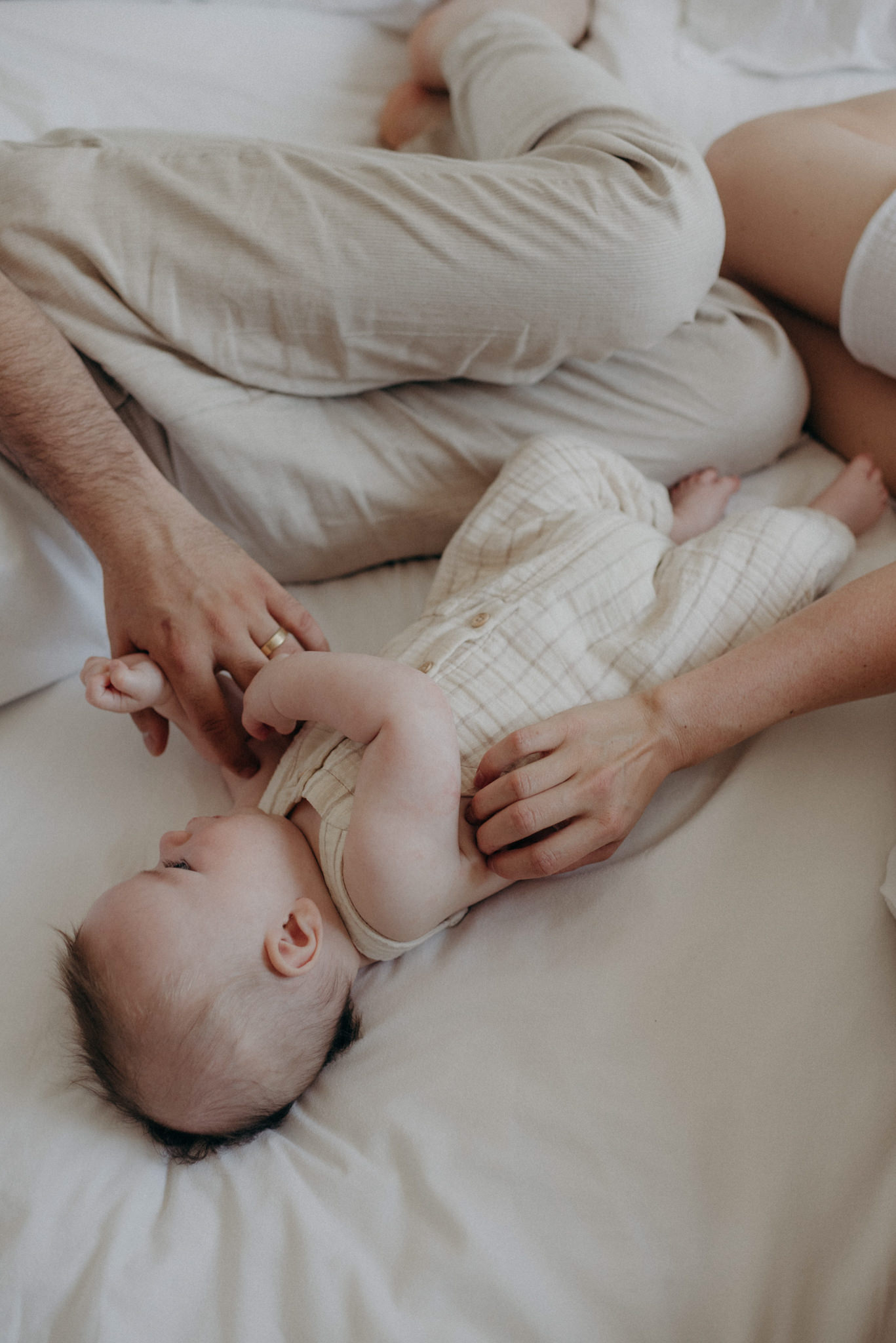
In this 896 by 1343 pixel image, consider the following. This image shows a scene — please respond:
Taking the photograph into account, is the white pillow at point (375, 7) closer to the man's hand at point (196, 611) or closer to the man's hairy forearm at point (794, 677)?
the man's hand at point (196, 611)

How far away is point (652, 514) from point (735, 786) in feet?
1.28

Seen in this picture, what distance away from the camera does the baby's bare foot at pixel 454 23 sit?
1377 millimetres

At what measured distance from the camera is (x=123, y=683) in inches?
33.1

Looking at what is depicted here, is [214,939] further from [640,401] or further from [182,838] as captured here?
[640,401]

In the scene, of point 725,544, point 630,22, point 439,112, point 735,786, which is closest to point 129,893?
point 735,786

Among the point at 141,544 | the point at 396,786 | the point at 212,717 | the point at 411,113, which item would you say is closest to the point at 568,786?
the point at 396,786

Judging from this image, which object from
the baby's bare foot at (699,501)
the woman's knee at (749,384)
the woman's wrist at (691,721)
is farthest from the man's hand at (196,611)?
the woman's knee at (749,384)

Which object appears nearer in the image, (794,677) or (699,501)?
(794,677)

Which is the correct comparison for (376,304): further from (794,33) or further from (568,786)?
(794,33)

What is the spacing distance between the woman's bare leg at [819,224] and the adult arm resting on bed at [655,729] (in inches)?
18.1

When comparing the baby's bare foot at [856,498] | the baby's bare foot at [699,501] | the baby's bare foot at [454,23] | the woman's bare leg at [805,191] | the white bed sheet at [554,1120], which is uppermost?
the baby's bare foot at [454,23]

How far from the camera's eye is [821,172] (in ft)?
3.64

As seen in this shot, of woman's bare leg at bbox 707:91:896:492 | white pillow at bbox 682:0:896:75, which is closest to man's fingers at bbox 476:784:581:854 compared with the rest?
woman's bare leg at bbox 707:91:896:492

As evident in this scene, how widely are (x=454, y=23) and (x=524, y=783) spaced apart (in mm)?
1292
